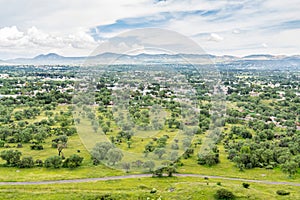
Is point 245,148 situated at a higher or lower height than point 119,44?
lower

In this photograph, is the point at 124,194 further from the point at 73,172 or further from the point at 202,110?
the point at 202,110

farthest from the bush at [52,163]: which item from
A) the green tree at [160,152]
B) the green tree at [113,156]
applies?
the green tree at [160,152]

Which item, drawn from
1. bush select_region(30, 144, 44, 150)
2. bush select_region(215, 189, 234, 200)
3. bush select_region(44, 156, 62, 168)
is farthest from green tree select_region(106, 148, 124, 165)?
bush select_region(30, 144, 44, 150)

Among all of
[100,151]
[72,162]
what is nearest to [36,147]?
[72,162]

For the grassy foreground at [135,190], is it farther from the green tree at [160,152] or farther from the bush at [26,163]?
the bush at [26,163]

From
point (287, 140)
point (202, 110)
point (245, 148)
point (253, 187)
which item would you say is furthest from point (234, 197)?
point (202, 110)

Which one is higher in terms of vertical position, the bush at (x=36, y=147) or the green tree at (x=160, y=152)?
the green tree at (x=160, y=152)

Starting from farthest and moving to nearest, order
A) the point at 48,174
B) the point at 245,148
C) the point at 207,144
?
1. the point at 207,144
2. the point at 245,148
3. the point at 48,174

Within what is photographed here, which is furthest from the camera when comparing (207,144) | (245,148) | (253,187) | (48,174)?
(207,144)

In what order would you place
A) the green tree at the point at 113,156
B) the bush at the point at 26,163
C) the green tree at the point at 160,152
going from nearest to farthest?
the green tree at the point at 113,156, the bush at the point at 26,163, the green tree at the point at 160,152
